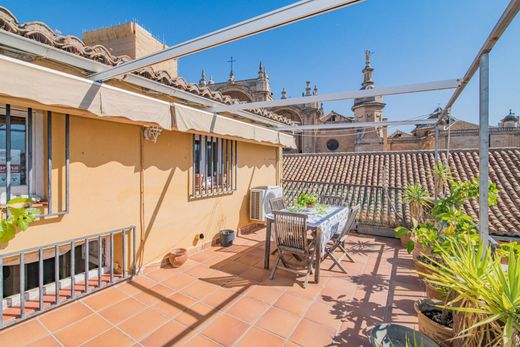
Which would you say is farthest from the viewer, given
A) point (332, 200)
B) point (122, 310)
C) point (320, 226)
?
point (332, 200)

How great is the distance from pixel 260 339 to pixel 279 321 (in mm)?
423

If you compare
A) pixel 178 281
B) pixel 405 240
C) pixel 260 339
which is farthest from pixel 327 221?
pixel 405 240

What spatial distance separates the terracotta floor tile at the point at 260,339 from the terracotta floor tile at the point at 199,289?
1.12 metres

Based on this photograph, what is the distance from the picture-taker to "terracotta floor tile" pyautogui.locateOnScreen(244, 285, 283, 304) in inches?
148

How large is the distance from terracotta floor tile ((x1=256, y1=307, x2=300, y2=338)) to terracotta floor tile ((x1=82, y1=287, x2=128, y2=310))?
219cm

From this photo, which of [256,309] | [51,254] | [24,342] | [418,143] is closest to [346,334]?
[256,309]

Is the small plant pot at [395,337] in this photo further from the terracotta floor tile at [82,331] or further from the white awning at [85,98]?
the white awning at [85,98]

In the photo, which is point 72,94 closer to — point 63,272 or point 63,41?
point 63,41

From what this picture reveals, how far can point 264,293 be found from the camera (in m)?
3.92

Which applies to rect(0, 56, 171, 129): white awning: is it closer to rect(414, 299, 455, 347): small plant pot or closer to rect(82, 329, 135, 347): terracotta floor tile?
rect(82, 329, 135, 347): terracotta floor tile

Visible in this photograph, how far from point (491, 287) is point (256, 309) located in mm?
2699

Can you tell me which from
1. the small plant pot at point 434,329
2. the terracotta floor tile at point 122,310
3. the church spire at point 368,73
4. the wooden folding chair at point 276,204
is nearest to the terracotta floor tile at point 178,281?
the terracotta floor tile at point 122,310

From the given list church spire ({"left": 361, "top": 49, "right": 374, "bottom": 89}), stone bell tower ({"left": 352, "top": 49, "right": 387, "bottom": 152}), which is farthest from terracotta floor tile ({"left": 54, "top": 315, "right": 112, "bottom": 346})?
church spire ({"left": 361, "top": 49, "right": 374, "bottom": 89})

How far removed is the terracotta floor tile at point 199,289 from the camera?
12.5 ft
